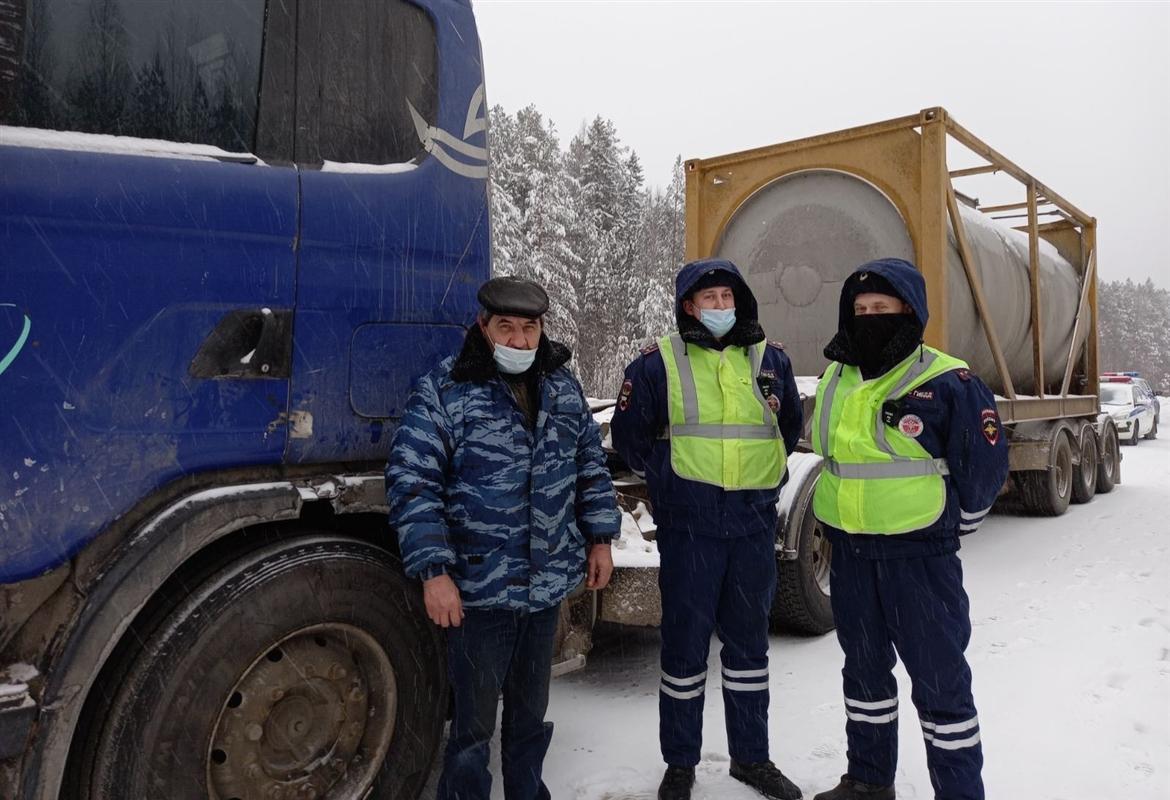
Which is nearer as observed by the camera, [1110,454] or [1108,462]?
[1108,462]

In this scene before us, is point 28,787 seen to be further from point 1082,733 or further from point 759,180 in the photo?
point 759,180

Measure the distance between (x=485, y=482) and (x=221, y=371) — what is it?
0.78 meters

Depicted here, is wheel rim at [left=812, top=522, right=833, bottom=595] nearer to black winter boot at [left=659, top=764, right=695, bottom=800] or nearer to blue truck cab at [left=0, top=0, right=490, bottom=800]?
black winter boot at [left=659, top=764, right=695, bottom=800]

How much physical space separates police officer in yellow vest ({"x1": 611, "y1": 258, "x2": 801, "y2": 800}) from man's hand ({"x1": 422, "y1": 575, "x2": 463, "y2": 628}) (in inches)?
39.8

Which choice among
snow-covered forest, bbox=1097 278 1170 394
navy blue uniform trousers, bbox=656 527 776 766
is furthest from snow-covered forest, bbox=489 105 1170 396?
snow-covered forest, bbox=1097 278 1170 394

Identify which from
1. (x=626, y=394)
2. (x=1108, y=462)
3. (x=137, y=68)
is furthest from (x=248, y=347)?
(x=1108, y=462)

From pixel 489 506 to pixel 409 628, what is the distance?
454mm

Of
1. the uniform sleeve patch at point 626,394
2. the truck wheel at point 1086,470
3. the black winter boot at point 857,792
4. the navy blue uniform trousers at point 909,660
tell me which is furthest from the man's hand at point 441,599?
the truck wheel at point 1086,470

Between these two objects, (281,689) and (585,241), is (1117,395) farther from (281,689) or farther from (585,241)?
(281,689)

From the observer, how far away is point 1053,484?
829 cm

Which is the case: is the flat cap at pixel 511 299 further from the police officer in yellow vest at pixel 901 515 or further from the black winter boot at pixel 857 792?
the black winter boot at pixel 857 792

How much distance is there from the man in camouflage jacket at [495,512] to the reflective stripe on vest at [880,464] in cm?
96

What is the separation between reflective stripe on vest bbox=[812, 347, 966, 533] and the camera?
2637 mm

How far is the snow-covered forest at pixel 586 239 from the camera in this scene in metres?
25.6
